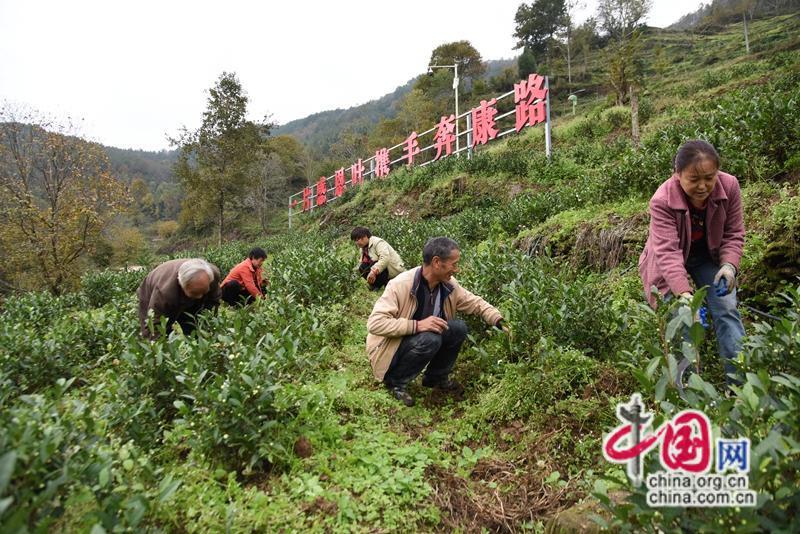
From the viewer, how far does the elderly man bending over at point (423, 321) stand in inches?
129

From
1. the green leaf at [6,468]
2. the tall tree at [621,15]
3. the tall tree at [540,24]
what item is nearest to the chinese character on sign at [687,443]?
the green leaf at [6,468]

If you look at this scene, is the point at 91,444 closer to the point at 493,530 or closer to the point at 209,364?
the point at 209,364

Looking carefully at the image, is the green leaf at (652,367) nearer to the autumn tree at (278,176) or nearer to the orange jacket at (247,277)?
the orange jacket at (247,277)

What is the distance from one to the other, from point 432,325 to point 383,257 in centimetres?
339

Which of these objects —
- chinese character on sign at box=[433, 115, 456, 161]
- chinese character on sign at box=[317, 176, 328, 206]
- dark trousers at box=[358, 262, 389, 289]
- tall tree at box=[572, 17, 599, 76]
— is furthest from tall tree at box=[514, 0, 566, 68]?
dark trousers at box=[358, 262, 389, 289]

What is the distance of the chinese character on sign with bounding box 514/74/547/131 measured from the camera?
1235cm

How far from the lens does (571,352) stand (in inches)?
122

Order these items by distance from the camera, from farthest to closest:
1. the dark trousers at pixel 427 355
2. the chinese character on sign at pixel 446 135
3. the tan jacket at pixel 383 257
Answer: the chinese character on sign at pixel 446 135, the tan jacket at pixel 383 257, the dark trousers at pixel 427 355

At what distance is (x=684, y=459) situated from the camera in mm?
1390

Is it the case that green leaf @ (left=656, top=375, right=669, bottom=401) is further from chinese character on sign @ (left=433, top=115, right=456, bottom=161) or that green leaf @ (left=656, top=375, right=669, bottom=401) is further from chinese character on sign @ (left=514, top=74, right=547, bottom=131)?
chinese character on sign @ (left=433, top=115, right=456, bottom=161)

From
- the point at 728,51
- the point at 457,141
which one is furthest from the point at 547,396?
the point at 728,51

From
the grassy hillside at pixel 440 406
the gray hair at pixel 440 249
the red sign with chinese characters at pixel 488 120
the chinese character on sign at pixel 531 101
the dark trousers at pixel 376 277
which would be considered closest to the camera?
the grassy hillside at pixel 440 406

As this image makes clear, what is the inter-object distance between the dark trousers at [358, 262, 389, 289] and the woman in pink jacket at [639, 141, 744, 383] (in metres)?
4.45

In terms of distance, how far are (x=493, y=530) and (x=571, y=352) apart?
4.51ft
